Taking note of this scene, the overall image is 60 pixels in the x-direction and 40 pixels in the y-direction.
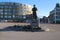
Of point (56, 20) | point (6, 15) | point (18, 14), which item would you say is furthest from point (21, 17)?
point (56, 20)

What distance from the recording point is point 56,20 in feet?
313

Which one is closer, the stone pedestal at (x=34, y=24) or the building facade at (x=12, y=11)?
the stone pedestal at (x=34, y=24)

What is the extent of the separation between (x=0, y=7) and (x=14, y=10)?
31.1 ft

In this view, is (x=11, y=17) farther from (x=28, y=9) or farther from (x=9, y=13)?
(x=28, y=9)

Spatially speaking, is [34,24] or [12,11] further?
[12,11]

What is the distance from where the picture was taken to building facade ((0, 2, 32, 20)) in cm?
10719

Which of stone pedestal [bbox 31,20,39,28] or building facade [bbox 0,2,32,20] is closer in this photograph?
stone pedestal [bbox 31,20,39,28]

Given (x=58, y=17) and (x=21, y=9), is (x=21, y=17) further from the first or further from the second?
(x=58, y=17)

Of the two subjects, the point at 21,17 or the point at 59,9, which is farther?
the point at 21,17

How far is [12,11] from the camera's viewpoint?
109562 mm

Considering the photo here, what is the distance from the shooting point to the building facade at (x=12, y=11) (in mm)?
107188

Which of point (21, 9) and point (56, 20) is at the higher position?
point (21, 9)

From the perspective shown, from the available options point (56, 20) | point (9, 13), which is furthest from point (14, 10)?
point (56, 20)

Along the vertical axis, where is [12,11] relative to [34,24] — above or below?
above
